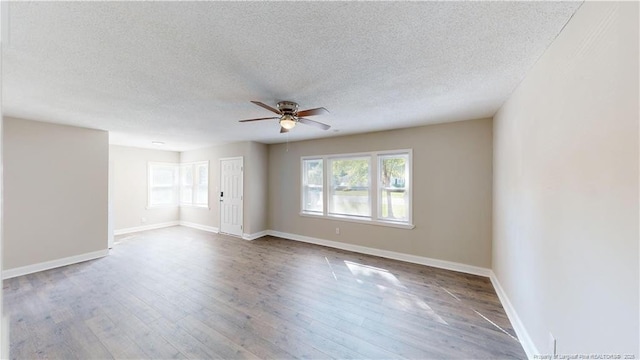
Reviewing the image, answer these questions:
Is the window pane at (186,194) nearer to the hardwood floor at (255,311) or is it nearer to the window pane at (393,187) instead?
the hardwood floor at (255,311)

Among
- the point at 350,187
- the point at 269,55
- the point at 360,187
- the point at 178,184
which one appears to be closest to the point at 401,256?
the point at 360,187

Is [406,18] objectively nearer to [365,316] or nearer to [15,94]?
[365,316]

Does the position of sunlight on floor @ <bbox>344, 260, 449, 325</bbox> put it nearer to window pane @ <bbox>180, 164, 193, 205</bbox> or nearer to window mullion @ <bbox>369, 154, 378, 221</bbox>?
window mullion @ <bbox>369, 154, 378, 221</bbox>

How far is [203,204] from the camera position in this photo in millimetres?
6816

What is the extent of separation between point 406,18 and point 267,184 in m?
5.09

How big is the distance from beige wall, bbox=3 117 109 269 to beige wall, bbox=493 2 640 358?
6026mm

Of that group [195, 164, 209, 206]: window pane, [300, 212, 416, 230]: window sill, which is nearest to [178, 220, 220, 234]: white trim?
[195, 164, 209, 206]: window pane

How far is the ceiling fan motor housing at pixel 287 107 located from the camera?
112 inches

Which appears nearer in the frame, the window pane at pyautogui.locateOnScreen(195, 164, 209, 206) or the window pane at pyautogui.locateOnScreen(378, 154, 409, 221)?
the window pane at pyautogui.locateOnScreen(378, 154, 409, 221)

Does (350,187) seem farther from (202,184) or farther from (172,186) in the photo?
(172,186)

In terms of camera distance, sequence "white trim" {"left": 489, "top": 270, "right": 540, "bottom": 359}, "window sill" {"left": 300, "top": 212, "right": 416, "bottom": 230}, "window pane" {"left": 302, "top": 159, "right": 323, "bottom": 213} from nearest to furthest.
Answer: "white trim" {"left": 489, "top": 270, "right": 540, "bottom": 359}
"window sill" {"left": 300, "top": 212, "right": 416, "bottom": 230}
"window pane" {"left": 302, "top": 159, "right": 323, "bottom": 213}

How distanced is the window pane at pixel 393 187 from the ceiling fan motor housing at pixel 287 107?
7.53ft

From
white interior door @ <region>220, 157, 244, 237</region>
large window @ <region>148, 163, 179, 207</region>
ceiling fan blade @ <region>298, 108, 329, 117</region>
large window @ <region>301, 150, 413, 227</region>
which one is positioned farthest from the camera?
large window @ <region>148, 163, 179, 207</region>

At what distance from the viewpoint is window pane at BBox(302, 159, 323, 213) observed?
550cm
